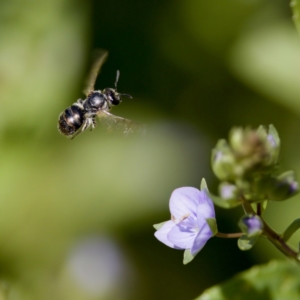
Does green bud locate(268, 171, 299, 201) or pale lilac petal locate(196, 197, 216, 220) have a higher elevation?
green bud locate(268, 171, 299, 201)

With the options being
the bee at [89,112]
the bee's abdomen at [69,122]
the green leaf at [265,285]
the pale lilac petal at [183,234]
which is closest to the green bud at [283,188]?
the green leaf at [265,285]

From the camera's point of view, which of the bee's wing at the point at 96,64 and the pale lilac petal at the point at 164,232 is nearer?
the pale lilac petal at the point at 164,232

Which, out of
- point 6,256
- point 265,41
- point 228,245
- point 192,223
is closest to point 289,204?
point 228,245

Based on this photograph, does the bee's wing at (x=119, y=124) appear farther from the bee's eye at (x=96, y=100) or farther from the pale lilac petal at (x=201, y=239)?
the pale lilac petal at (x=201, y=239)

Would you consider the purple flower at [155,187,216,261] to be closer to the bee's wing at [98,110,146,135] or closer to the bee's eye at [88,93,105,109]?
the bee's wing at [98,110,146,135]

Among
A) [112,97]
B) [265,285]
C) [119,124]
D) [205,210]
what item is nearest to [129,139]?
[112,97]

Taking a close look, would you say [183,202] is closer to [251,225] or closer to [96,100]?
[251,225]

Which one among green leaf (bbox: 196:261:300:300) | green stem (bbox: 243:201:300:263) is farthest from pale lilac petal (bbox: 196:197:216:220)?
green leaf (bbox: 196:261:300:300)
